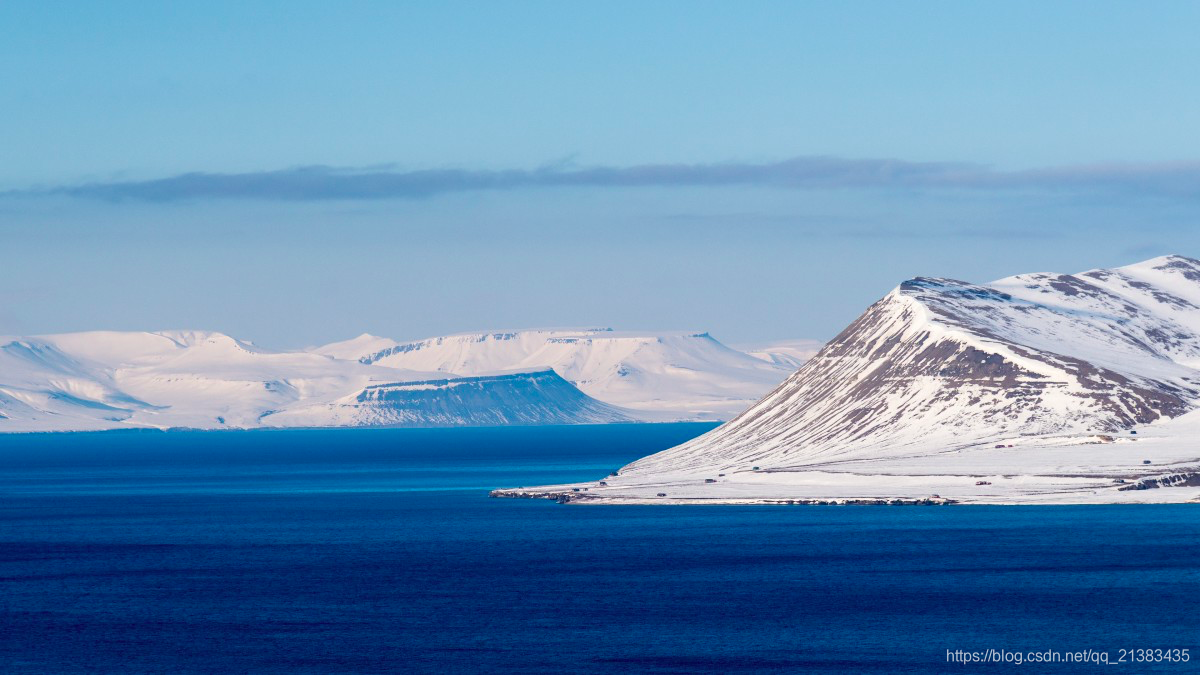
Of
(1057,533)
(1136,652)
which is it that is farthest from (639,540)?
(1136,652)

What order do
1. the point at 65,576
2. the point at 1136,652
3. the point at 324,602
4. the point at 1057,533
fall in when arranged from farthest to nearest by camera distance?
the point at 1057,533
the point at 65,576
the point at 324,602
the point at 1136,652

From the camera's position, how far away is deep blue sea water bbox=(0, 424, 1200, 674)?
10588 centimetres

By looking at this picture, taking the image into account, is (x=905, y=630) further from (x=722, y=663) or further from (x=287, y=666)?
(x=287, y=666)

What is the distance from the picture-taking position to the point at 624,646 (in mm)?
108438

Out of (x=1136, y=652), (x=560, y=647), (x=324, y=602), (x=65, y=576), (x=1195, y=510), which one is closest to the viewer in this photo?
(x=1136, y=652)

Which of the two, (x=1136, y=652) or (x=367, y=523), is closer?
(x=1136, y=652)

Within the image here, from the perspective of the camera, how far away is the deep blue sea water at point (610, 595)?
106 m

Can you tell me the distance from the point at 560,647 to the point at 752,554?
50.5 m

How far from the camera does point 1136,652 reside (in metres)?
102

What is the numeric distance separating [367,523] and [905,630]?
313 feet

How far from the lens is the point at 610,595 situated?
13175cm

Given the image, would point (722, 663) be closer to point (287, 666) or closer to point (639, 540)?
point (287, 666)

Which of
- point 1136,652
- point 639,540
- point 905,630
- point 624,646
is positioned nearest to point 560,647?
point 624,646

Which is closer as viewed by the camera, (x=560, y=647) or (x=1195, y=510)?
(x=560, y=647)
